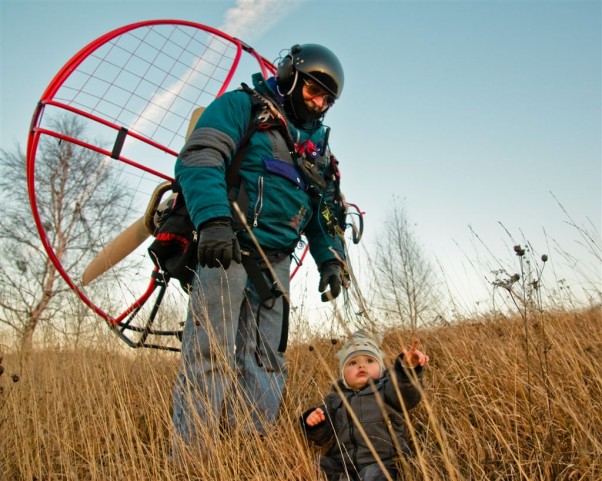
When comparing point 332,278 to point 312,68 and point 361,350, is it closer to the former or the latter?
point 361,350

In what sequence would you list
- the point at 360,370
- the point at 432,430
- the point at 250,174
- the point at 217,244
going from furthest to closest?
1. the point at 250,174
2. the point at 360,370
3. the point at 432,430
4. the point at 217,244

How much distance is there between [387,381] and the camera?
6.89 feet

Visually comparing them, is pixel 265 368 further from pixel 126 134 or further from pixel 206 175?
pixel 126 134

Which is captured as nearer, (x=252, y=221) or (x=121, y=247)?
(x=252, y=221)

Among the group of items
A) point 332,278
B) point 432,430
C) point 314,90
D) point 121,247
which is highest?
point 314,90

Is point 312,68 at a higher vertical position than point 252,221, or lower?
higher

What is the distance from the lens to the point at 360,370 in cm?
233

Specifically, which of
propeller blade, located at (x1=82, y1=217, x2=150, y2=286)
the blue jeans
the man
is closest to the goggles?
the man

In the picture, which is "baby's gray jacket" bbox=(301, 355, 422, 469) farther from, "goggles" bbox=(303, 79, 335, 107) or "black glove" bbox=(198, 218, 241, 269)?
"goggles" bbox=(303, 79, 335, 107)

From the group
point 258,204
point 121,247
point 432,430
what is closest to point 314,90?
point 258,204

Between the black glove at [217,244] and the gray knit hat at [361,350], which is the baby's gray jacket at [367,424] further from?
the black glove at [217,244]

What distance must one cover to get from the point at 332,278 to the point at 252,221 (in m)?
0.84

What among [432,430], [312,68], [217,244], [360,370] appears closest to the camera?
[217,244]

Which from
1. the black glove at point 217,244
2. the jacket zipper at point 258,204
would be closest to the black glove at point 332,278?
the jacket zipper at point 258,204
